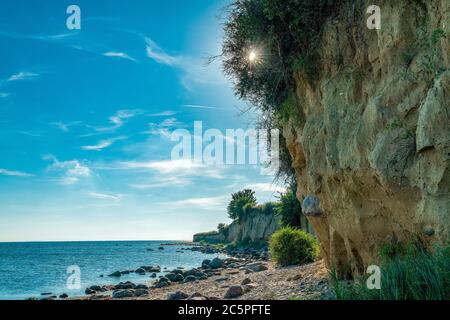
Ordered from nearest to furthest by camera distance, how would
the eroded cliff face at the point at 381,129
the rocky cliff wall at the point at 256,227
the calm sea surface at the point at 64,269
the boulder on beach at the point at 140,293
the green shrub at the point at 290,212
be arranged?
1. the eroded cliff face at the point at 381,129
2. the boulder on beach at the point at 140,293
3. the calm sea surface at the point at 64,269
4. the green shrub at the point at 290,212
5. the rocky cliff wall at the point at 256,227

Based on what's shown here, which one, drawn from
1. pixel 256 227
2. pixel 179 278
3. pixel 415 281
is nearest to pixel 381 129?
pixel 415 281

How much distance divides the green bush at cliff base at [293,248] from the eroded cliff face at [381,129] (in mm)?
8188

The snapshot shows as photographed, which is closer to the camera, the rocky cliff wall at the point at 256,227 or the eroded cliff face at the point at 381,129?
the eroded cliff face at the point at 381,129

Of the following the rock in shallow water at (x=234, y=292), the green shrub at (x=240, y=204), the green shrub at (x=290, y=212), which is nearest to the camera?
the rock in shallow water at (x=234, y=292)

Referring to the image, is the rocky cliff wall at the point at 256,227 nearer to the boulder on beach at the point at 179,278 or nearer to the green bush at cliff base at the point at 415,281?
the boulder on beach at the point at 179,278

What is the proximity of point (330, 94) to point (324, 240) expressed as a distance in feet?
14.6

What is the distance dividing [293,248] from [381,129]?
41.9ft

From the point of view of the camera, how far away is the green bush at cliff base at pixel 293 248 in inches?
741

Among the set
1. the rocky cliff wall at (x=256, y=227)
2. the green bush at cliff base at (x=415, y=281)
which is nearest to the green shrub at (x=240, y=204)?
the rocky cliff wall at (x=256, y=227)

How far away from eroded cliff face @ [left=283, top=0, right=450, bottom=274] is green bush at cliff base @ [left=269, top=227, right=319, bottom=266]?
8188 mm

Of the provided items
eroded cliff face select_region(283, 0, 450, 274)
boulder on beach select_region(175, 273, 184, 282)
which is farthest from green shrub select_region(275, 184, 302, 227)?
eroded cliff face select_region(283, 0, 450, 274)

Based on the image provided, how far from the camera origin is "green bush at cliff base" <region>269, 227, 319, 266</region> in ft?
61.8

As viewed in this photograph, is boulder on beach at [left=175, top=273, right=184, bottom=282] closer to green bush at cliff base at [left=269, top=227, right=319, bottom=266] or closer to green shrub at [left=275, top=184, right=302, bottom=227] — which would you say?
green bush at cliff base at [left=269, top=227, right=319, bottom=266]

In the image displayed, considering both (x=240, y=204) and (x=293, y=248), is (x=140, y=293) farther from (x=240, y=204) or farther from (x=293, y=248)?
(x=240, y=204)
